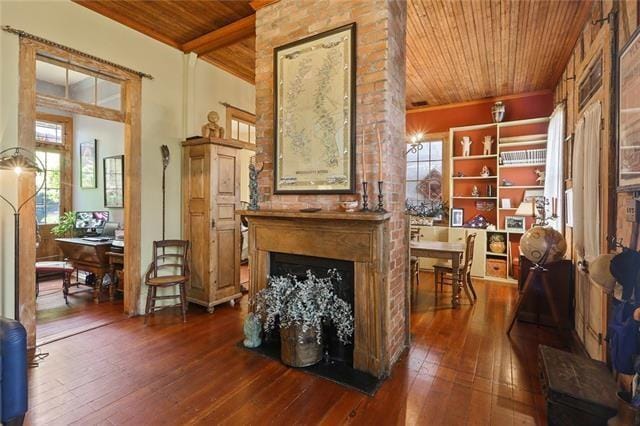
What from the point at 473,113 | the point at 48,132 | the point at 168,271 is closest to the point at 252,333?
the point at 168,271

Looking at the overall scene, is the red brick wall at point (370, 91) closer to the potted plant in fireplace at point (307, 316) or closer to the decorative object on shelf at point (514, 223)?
the potted plant in fireplace at point (307, 316)

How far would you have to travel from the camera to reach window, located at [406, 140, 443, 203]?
6031mm

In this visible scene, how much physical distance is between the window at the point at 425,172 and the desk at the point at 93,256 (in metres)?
5.10

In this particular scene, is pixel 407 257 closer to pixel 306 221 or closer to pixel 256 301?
pixel 306 221

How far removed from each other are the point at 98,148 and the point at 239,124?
9.15 feet

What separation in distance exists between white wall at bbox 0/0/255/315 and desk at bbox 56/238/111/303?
874 millimetres

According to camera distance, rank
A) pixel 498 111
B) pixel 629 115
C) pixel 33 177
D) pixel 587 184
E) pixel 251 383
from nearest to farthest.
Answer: pixel 629 115
pixel 251 383
pixel 587 184
pixel 33 177
pixel 498 111

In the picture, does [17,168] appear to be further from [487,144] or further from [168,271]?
[487,144]

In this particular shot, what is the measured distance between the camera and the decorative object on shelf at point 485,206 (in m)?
5.55

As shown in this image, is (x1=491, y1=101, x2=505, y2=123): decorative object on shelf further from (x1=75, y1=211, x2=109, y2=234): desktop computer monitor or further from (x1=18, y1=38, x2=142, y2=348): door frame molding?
(x1=75, y1=211, x2=109, y2=234): desktop computer monitor

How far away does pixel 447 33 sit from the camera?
3.38 meters

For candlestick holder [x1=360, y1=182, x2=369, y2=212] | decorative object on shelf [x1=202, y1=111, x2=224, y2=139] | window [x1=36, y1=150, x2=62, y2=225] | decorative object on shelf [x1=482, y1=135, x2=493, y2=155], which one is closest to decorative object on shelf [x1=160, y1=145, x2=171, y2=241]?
decorative object on shelf [x1=202, y1=111, x2=224, y2=139]

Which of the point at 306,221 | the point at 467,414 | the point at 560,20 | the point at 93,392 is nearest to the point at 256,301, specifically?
the point at 306,221

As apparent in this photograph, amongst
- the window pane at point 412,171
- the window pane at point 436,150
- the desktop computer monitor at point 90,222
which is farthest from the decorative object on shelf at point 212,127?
the window pane at point 436,150
